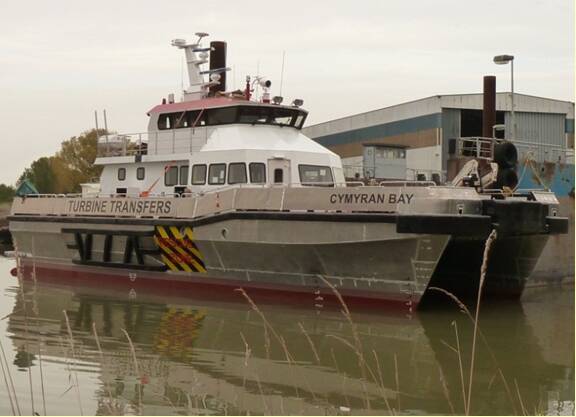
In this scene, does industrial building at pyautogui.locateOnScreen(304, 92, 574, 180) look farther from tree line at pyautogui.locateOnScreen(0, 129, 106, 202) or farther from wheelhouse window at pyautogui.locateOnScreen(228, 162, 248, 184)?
tree line at pyautogui.locateOnScreen(0, 129, 106, 202)

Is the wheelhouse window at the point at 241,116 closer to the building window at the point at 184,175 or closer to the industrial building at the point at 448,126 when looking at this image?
the building window at the point at 184,175

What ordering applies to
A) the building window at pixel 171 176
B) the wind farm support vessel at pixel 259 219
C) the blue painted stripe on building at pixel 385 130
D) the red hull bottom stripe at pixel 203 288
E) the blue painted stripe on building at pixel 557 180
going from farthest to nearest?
the blue painted stripe on building at pixel 385 130 < the blue painted stripe on building at pixel 557 180 < the building window at pixel 171 176 < the red hull bottom stripe at pixel 203 288 < the wind farm support vessel at pixel 259 219

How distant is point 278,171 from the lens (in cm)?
1375

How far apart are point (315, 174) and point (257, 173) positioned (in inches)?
45.9

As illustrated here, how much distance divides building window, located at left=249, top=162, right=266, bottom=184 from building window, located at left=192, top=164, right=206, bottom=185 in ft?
3.66

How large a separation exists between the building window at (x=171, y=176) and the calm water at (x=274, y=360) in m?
2.52

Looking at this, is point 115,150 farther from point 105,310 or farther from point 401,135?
point 401,135

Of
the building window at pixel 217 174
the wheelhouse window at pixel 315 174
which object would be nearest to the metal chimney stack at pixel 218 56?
the building window at pixel 217 174

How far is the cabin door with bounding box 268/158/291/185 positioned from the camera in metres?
13.6

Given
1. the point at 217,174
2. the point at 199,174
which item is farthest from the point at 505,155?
the point at 199,174

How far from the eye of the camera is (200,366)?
26.5ft

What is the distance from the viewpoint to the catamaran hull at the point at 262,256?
11352mm

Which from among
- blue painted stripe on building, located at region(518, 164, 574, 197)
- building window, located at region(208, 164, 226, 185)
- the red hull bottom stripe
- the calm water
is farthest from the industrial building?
the calm water

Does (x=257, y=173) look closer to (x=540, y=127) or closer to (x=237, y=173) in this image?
(x=237, y=173)
